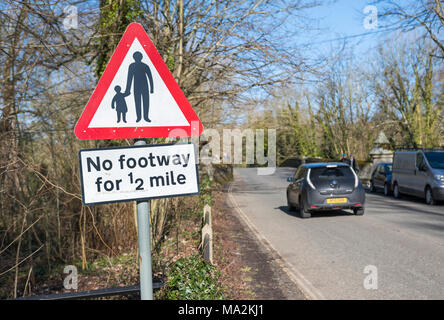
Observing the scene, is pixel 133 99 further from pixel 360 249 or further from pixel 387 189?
pixel 387 189

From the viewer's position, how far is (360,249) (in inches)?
345

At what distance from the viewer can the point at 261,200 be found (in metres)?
20.6

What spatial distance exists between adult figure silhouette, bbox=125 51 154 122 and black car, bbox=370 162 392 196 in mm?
20347

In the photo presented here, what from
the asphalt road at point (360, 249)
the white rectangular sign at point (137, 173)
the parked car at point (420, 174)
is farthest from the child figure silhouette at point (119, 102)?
the parked car at point (420, 174)

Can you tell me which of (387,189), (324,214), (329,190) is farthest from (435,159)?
(329,190)

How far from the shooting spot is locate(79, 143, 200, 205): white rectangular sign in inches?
111

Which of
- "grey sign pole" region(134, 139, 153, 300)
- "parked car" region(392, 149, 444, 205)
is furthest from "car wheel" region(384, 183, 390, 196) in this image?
"grey sign pole" region(134, 139, 153, 300)

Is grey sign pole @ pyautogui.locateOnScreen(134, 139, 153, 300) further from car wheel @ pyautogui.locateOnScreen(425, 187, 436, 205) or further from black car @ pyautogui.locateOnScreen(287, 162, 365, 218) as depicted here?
car wheel @ pyautogui.locateOnScreen(425, 187, 436, 205)

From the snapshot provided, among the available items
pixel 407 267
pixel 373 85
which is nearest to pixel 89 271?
pixel 407 267

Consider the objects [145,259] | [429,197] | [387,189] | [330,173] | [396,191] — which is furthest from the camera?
[387,189]

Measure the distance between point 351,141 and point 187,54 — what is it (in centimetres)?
3257

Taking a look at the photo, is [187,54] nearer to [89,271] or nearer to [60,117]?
[60,117]

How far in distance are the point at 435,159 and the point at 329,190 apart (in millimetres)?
6659

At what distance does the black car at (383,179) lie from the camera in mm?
21719
